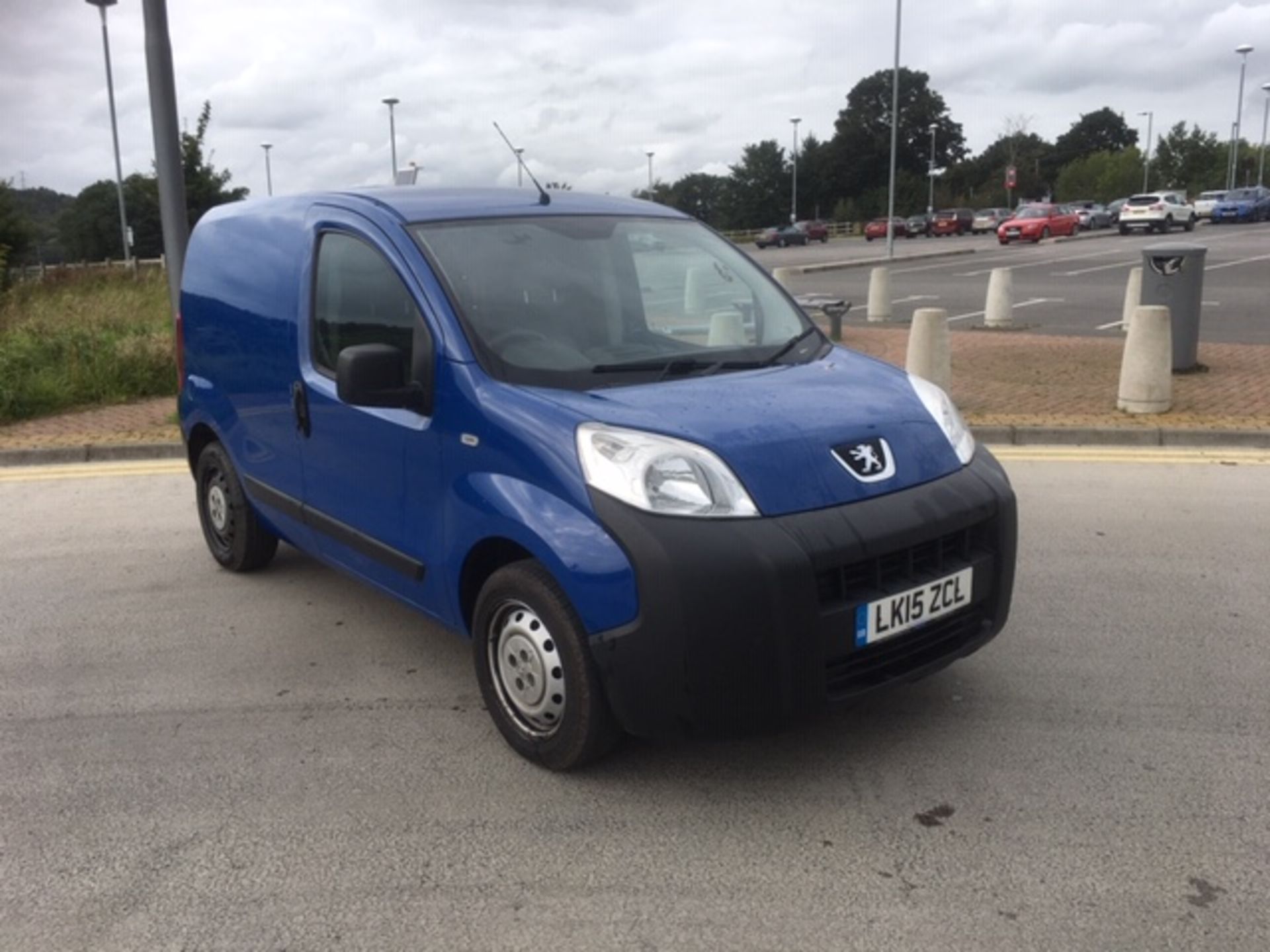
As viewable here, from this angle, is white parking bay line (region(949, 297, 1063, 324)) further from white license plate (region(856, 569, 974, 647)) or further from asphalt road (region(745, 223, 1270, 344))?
white license plate (region(856, 569, 974, 647))

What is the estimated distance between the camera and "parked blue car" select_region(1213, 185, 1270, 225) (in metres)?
56.7

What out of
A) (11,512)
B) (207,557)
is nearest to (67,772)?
(207,557)

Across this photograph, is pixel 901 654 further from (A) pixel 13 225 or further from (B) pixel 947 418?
(A) pixel 13 225

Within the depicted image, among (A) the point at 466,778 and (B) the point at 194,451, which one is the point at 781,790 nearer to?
(A) the point at 466,778

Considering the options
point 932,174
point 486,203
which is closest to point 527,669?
point 486,203

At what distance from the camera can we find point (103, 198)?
64.1 meters

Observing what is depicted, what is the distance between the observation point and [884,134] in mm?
108812

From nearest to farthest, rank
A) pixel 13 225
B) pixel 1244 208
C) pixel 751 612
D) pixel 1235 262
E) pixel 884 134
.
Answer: pixel 751 612 < pixel 1235 262 < pixel 13 225 < pixel 1244 208 < pixel 884 134

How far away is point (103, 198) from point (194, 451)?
65863 millimetres

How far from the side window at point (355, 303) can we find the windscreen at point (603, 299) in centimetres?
21

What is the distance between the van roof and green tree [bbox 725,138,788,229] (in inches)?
3973

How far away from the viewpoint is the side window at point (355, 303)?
159 inches

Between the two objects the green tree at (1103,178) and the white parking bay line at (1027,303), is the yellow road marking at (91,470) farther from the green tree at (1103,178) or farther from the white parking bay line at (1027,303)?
the green tree at (1103,178)

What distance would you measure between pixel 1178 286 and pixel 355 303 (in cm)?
856
